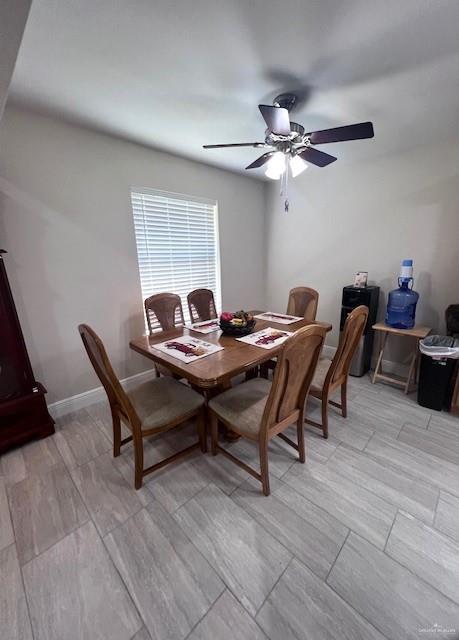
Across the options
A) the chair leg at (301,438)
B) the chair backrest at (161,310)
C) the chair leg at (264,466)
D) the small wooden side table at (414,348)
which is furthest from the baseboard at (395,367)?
the chair backrest at (161,310)

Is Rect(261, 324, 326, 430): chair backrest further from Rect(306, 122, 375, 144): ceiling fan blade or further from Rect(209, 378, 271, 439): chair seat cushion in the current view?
Rect(306, 122, 375, 144): ceiling fan blade

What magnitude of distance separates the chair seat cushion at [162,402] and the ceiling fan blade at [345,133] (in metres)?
1.88

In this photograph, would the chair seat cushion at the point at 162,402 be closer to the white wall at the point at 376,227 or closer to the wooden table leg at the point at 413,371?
the wooden table leg at the point at 413,371

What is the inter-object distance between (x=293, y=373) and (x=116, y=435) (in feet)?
4.36

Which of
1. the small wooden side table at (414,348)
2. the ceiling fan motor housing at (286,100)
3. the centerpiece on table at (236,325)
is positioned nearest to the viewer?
the ceiling fan motor housing at (286,100)

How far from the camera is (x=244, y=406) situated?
159 cm

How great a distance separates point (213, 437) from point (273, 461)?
46cm

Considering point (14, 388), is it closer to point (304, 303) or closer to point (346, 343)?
point (346, 343)

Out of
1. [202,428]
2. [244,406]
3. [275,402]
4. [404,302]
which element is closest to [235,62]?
[275,402]

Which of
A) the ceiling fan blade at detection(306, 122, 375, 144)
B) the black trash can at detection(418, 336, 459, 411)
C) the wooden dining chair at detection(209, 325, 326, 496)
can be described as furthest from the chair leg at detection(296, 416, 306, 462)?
the ceiling fan blade at detection(306, 122, 375, 144)

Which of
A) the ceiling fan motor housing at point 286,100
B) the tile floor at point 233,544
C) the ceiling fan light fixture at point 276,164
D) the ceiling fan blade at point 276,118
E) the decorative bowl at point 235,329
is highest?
the ceiling fan motor housing at point 286,100

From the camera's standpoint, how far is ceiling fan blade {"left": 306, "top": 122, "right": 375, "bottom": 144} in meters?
1.42

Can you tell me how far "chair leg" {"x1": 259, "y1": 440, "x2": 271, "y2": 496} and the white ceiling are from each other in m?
2.08

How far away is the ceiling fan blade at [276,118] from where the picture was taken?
4.37ft
